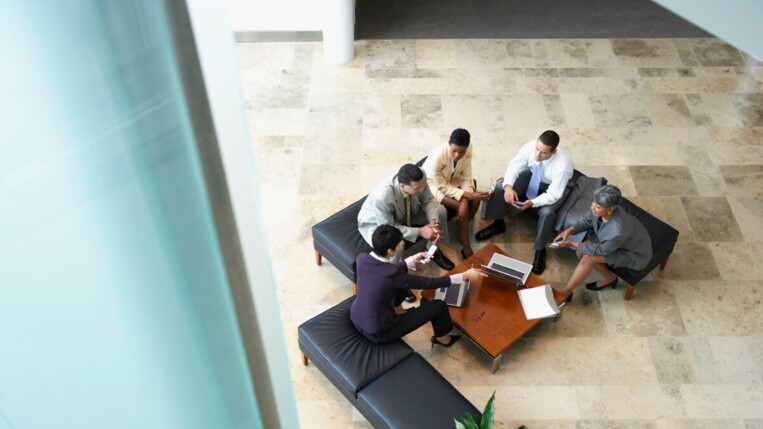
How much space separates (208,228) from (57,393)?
0.17 metres

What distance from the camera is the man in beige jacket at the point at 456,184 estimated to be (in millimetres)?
4805

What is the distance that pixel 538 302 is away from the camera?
443 centimetres

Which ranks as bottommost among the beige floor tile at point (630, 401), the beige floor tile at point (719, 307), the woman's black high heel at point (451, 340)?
the beige floor tile at point (630, 401)

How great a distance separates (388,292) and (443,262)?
1309mm

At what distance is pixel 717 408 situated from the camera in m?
4.33

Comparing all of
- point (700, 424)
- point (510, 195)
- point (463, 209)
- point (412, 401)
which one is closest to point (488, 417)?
point (412, 401)

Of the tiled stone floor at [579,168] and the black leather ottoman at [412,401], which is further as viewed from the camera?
the tiled stone floor at [579,168]

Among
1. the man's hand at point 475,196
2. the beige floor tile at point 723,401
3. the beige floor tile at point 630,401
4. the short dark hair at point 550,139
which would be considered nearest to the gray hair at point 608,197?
the short dark hair at point 550,139

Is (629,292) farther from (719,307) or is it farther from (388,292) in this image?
(388,292)

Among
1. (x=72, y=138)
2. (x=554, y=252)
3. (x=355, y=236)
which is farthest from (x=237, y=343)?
(x=554, y=252)

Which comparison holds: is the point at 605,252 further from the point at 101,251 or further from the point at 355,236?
the point at 101,251

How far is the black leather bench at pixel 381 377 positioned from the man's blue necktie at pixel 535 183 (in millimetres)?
1748

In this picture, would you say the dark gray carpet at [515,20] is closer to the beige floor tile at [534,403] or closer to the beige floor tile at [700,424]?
the beige floor tile at [534,403]

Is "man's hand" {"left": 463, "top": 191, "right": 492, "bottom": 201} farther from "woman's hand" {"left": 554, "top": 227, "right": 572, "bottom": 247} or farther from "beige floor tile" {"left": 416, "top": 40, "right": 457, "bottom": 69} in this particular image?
"beige floor tile" {"left": 416, "top": 40, "right": 457, "bottom": 69}
